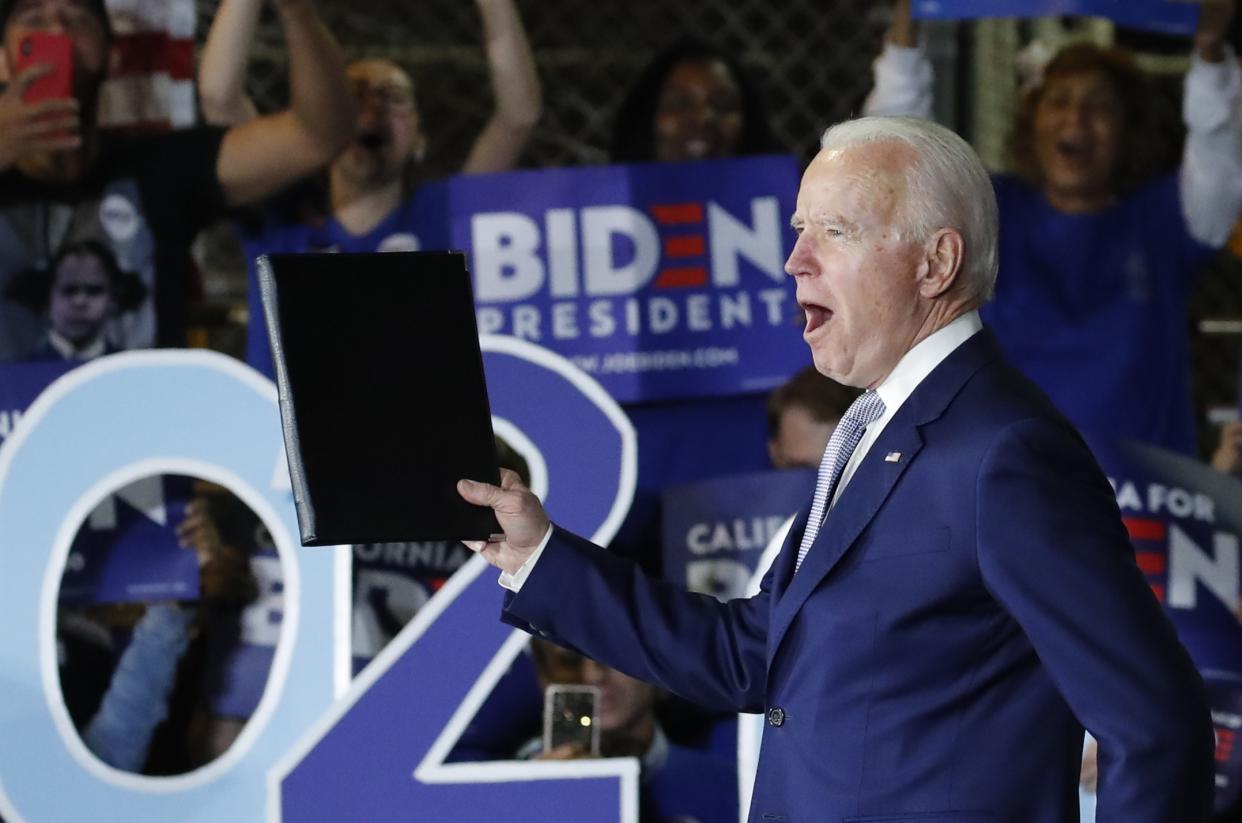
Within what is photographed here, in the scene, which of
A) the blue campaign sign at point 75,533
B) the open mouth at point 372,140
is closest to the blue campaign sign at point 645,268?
the open mouth at point 372,140

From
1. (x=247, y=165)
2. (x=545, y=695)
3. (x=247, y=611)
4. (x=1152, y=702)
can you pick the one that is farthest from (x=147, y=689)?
(x=1152, y=702)

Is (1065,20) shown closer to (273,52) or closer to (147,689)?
(273,52)

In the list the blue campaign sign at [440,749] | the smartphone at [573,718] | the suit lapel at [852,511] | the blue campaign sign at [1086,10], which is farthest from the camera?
the blue campaign sign at [1086,10]

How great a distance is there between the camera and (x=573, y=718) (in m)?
3.03

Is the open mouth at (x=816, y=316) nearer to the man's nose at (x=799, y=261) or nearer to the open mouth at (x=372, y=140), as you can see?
the man's nose at (x=799, y=261)

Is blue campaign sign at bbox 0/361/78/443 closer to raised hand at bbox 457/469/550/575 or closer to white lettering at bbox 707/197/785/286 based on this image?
white lettering at bbox 707/197/785/286

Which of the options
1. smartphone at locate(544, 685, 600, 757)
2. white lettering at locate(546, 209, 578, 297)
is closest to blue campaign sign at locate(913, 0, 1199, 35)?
white lettering at locate(546, 209, 578, 297)

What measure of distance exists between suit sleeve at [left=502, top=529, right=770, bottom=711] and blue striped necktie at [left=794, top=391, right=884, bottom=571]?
0.52ft

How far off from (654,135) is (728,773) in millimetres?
1193

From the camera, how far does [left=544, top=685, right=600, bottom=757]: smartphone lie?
9.87 feet

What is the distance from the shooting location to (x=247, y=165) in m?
3.17

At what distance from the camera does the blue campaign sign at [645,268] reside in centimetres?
323

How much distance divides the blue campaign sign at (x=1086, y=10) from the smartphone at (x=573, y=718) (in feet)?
4.40

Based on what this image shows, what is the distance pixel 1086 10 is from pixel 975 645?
6.21 ft
